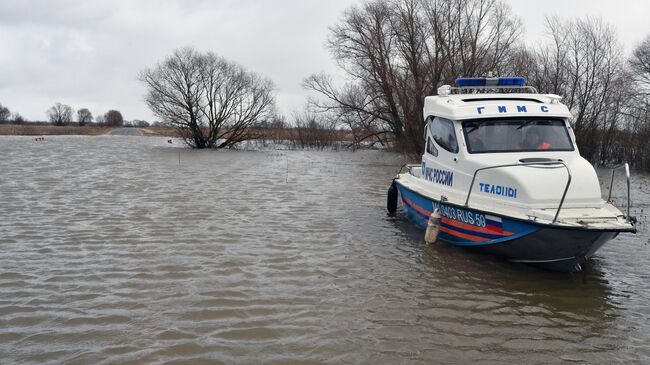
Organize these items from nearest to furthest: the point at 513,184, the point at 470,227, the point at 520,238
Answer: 1. the point at 520,238
2. the point at 513,184
3. the point at 470,227

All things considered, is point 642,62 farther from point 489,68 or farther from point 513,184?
point 513,184

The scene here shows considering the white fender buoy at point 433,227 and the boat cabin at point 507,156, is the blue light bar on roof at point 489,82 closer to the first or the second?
the boat cabin at point 507,156

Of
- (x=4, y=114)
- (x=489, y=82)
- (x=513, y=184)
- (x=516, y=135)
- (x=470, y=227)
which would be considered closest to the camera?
(x=513, y=184)

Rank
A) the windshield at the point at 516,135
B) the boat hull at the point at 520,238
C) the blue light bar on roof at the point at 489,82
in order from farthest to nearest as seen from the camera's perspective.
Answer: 1. the blue light bar on roof at the point at 489,82
2. the windshield at the point at 516,135
3. the boat hull at the point at 520,238

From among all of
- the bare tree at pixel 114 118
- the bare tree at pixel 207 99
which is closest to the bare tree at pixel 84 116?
the bare tree at pixel 114 118

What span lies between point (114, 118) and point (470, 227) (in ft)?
600

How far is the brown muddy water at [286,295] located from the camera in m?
5.21

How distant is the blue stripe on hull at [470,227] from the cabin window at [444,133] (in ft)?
3.46

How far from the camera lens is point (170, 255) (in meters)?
8.43

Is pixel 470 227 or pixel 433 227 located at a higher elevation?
pixel 470 227

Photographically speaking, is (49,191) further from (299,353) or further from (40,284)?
(299,353)

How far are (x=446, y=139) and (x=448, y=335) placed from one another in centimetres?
477

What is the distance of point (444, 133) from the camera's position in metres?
9.71

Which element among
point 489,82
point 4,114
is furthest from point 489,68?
point 4,114
